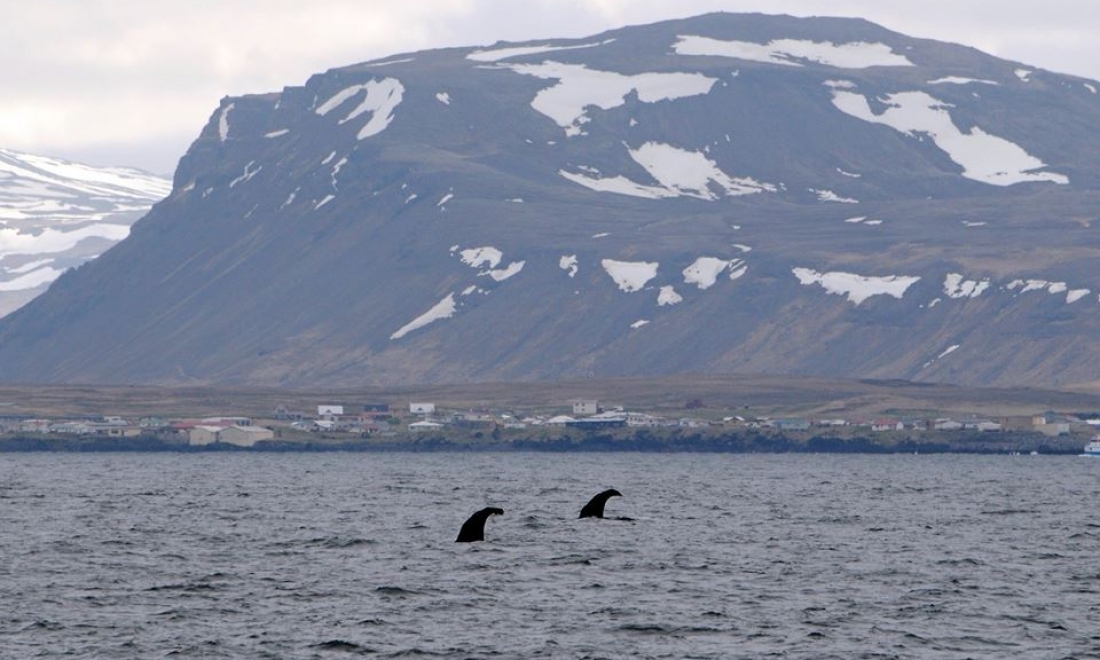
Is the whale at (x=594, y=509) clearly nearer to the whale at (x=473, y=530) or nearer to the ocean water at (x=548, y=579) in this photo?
the ocean water at (x=548, y=579)

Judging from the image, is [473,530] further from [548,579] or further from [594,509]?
[594,509]

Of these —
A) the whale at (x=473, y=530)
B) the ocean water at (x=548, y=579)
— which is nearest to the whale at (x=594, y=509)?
the ocean water at (x=548, y=579)

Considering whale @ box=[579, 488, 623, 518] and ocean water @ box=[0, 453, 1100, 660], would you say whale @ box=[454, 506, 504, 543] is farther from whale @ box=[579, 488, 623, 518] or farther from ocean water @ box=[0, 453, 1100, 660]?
whale @ box=[579, 488, 623, 518]

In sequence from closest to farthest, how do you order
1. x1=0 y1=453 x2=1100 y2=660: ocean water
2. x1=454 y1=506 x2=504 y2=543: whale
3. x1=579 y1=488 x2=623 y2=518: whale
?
x1=0 y1=453 x2=1100 y2=660: ocean water < x1=454 y1=506 x2=504 y2=543: whale < x1=579 y1=488 x2=623 y2=518: whale

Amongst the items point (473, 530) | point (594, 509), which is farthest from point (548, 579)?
point (594, 509)

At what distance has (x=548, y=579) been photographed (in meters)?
68.0

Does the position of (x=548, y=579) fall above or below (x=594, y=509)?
below

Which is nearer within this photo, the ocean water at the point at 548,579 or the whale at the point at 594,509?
the ocean water at the point at 548,579

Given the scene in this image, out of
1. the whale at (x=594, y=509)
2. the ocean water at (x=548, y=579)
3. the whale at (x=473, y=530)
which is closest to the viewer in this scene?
the ocean water at (x=548, y=579)

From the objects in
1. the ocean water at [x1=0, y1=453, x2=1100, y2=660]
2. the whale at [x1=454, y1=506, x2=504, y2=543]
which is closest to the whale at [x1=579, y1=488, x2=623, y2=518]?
the ocean water at [x1=0, y1=453, x2=1100, y2=660]

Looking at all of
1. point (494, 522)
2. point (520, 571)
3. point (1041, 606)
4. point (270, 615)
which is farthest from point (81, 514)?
point (1041, 606)

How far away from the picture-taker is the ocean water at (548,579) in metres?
55.0

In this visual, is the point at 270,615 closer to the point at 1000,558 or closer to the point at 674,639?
the point at 674,639

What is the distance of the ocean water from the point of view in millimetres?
55031
